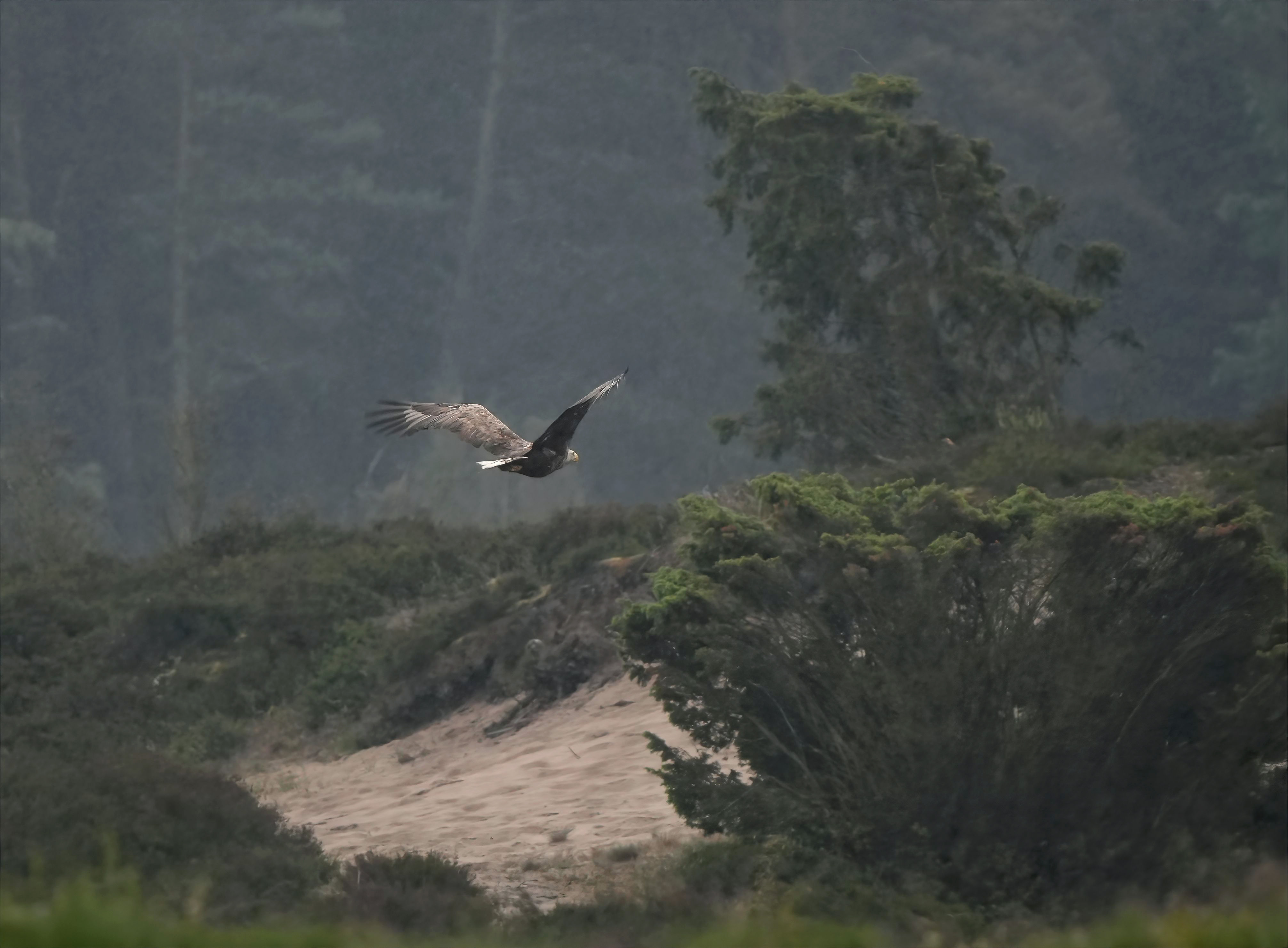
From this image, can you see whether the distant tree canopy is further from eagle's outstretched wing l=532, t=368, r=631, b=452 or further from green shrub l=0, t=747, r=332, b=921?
green shrub l=0, t=747, r=332, b=921

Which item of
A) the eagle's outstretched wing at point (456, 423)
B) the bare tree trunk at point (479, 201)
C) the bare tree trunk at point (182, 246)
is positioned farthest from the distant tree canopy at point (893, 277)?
the bare tree trunk at point (479, 201)

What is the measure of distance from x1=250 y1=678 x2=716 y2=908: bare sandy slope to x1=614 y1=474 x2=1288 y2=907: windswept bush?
1448mm

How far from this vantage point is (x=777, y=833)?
864 cm

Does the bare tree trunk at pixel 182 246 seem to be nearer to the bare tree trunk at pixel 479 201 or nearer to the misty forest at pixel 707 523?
the misty forest at pixel 707 523

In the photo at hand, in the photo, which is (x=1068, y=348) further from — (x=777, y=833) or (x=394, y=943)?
(x=394, y=943)

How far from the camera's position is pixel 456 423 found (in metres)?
11.1

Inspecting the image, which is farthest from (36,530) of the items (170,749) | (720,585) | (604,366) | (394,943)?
(604,366)

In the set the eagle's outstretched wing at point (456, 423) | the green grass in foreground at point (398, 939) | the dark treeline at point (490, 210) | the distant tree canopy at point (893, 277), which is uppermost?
the dark treeline at point (490, 210)

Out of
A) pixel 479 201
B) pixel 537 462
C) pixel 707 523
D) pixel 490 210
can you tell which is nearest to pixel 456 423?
pixel 537 462

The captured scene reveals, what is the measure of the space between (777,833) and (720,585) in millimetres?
1469

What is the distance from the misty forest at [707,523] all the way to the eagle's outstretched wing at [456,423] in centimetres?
5

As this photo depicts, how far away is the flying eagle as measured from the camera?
9422 mm

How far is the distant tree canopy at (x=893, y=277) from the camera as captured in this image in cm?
2553

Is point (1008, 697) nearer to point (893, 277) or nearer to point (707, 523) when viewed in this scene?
point (707, 523)
